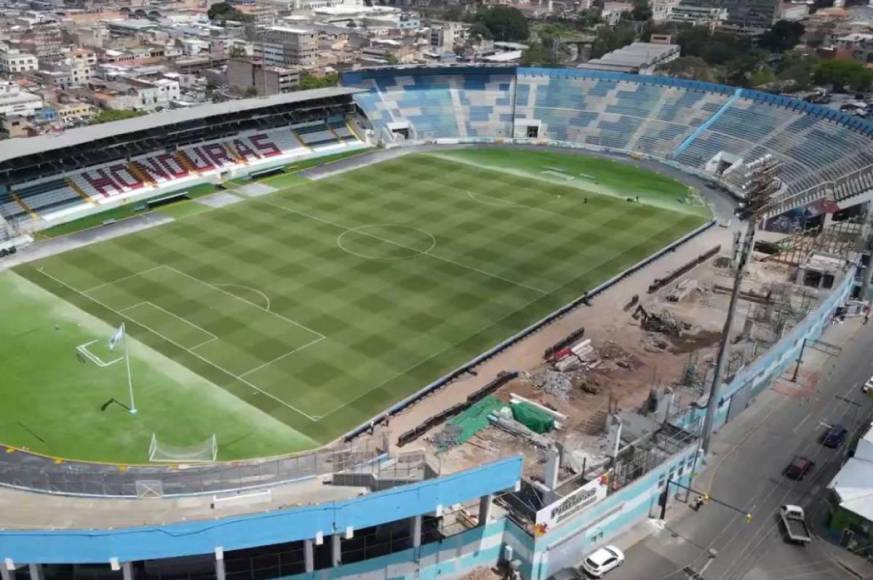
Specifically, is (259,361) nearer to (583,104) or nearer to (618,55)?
(583,104)

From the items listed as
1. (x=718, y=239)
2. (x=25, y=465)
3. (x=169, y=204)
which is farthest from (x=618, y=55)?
(x=25, y=465)

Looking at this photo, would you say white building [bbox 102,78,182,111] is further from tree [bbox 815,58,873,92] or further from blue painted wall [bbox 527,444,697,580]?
blue painted wall [bbox 527,444,697,580]

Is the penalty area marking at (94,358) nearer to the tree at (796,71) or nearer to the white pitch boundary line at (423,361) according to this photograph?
the white pitch boundary line at (423,361)

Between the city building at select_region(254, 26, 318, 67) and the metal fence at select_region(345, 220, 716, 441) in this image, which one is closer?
the metal fence at select_region(345, 220, 716, 441)

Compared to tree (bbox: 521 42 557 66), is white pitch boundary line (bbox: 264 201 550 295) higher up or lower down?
lower down

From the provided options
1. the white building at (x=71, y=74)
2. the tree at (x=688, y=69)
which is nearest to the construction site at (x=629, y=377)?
the tree at (x=688, y=69)

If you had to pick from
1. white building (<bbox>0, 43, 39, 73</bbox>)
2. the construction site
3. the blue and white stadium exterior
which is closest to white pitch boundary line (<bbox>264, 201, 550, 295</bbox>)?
the construction site

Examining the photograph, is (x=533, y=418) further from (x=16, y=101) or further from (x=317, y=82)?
(x=16, y=101)

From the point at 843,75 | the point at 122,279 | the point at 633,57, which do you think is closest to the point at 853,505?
the point at 122,279

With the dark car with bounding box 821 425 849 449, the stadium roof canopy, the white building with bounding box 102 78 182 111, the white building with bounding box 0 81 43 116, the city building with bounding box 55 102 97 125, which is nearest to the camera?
the dark car with bounding box 821 425 849 449
